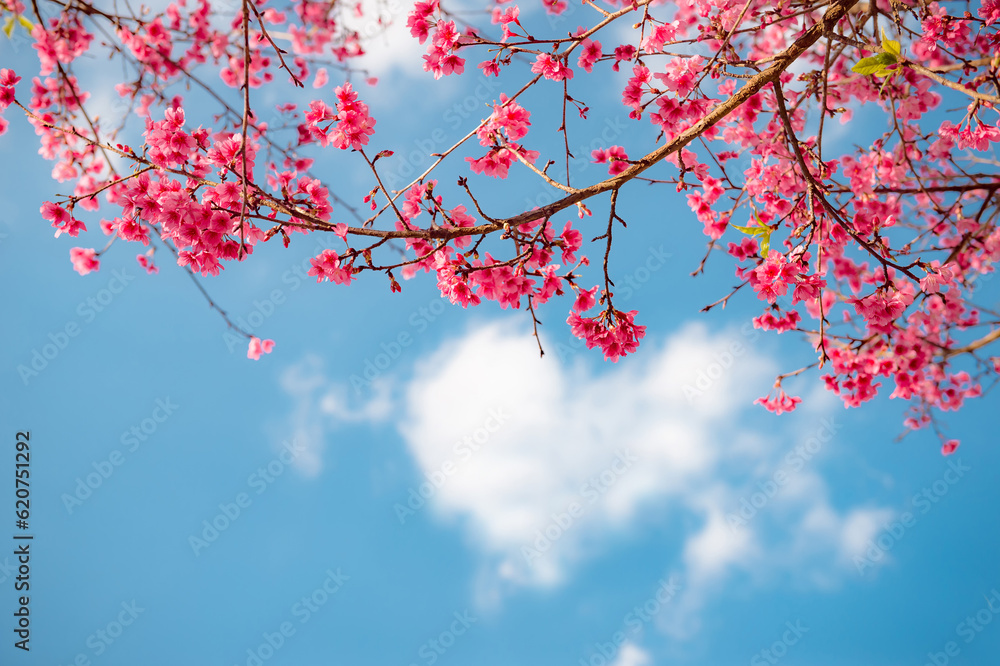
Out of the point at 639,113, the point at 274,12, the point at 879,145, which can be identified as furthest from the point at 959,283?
the point at 274,12

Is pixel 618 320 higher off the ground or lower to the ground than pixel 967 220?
lower

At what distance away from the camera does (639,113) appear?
291 centimetres

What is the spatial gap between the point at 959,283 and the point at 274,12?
6.57 meters

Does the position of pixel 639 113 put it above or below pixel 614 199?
above

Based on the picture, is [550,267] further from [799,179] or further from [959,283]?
[959,283]

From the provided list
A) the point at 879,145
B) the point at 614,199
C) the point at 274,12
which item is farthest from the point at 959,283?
the point at 274,12

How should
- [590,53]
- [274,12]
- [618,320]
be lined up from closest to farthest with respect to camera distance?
1. [618,320]
2. [590,53]
3. [274,12]

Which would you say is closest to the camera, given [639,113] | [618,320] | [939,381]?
[618,320]

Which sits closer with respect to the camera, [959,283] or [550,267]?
[550,267]

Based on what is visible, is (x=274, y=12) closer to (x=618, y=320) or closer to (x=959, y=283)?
(x=618, y=320)

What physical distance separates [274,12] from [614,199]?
17.4 feet

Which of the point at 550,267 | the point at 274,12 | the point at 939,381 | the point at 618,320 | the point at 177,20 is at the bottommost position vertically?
the point at 618,320

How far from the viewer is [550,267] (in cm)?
262

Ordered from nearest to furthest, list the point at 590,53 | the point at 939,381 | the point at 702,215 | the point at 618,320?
the point at 618,320 → the point at 590,53 → the point at 702,215 → the point at 939,381
